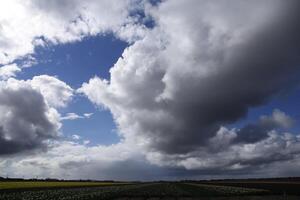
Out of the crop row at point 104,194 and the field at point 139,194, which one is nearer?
the field at point 139,194

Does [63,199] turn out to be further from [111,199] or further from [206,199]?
[206,199]

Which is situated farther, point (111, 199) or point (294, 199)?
point (111, 199)

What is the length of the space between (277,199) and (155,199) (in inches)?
540

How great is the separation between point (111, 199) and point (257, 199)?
17036 millimetres

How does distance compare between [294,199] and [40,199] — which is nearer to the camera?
[294,199]

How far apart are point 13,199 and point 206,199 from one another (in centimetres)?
2209

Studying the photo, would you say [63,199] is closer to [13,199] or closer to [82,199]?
[82,199]

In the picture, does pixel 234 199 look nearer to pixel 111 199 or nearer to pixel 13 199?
pixel 111 199

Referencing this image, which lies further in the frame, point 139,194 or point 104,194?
point 139,194

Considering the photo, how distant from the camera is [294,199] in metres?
44.2

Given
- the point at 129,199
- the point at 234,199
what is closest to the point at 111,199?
the point at 129,199

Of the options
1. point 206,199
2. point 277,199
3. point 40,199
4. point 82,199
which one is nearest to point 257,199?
point 277,199

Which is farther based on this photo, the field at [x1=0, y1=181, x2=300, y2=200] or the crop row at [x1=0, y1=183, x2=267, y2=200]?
the crop row at [x1=0, y1=183, x2=267, y2=200]

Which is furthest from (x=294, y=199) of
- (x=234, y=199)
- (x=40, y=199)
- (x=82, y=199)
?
(x=40, y=199)
